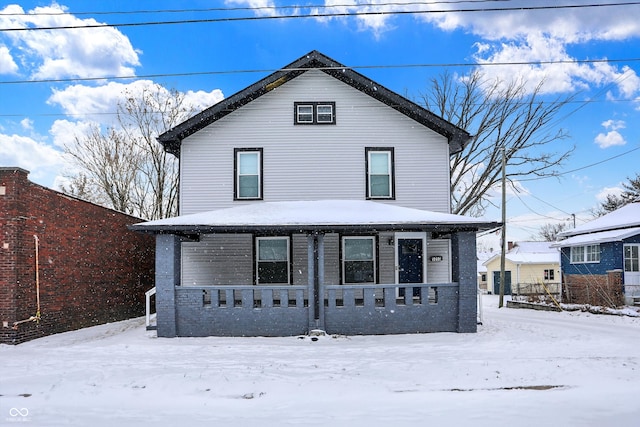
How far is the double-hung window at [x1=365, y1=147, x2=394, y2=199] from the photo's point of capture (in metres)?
14.3

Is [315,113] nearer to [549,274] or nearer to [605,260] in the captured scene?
[605,260]

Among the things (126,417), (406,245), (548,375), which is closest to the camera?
(126,417)

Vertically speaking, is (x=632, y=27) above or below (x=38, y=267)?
above

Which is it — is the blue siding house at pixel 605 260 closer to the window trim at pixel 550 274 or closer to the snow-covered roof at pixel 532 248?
the window trim at pixel 550 274

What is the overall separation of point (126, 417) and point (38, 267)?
21.8 ft

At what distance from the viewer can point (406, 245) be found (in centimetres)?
1386

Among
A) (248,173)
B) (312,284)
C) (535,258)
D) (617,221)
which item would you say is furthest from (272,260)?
(535,258)

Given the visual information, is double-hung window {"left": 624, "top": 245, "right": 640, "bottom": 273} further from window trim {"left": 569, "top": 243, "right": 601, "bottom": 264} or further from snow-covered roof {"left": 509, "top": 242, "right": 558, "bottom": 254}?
snow-covered roof {"left": 509, "top": 242, "right": 558, "bottom": 254}

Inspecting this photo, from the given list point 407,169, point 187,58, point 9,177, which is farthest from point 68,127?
point 407,169

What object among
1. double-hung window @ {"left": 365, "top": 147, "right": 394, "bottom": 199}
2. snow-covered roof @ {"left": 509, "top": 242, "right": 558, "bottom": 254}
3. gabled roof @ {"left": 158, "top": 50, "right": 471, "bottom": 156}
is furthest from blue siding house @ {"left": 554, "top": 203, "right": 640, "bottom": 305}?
snow-covered roof @ {"left": 509, "top": 242, "right": 558, "bottom": 254}

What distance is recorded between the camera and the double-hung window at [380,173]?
14.3 metres

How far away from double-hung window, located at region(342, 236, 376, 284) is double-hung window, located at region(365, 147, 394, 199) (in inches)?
56.4

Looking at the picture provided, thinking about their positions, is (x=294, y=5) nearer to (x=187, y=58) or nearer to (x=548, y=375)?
(x=548, y=375)

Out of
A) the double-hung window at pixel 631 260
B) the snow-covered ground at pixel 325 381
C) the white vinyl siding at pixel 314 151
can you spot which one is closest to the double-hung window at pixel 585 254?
the double-hung window at pixel 631 260
